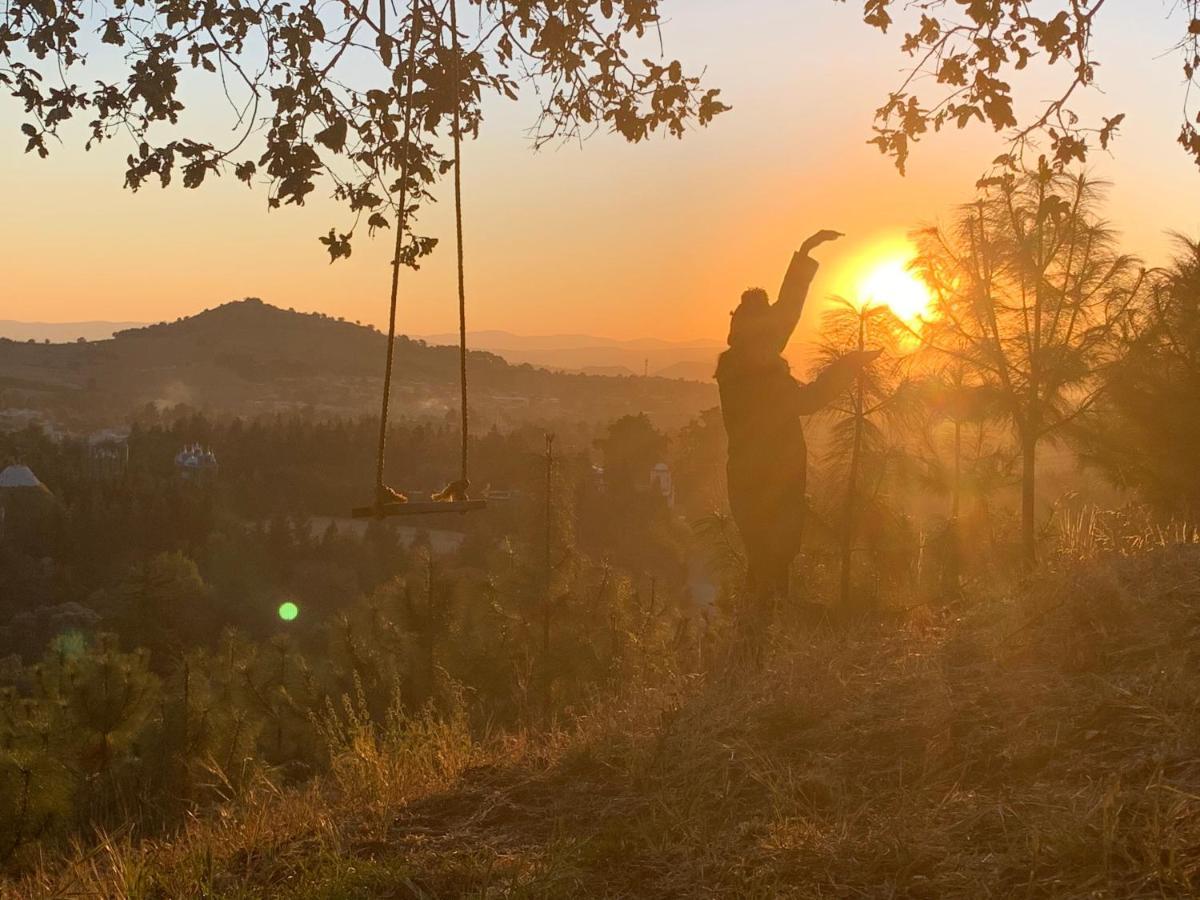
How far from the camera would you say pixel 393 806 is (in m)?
5.02

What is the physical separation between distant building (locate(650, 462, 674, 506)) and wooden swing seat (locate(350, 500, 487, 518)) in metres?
82.3

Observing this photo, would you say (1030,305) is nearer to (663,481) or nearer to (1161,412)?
(1161,412)

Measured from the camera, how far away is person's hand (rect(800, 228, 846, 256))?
28.7 ft

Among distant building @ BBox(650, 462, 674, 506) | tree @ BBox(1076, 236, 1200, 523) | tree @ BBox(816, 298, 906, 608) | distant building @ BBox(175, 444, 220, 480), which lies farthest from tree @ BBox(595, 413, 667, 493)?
tree @ BBox(816, 298, 906, 608)

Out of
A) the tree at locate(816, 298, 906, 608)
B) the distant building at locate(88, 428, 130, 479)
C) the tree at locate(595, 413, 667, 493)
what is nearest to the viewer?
the tree at locate(816, 298, 906, 608)

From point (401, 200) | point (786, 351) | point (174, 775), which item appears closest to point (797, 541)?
point (786, 351)

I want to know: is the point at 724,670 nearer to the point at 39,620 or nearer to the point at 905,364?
the point at 905,364

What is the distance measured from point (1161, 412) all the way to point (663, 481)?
7737 centimetres

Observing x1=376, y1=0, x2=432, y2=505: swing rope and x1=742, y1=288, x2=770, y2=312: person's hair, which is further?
x1=742, y1=288, x2=770, y2=312: person's hair

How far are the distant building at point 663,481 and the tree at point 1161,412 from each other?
67.1 meters

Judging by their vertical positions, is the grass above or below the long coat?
below

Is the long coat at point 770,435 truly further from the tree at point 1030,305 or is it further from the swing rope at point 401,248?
the tree at point 1030,305

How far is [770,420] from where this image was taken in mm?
8469

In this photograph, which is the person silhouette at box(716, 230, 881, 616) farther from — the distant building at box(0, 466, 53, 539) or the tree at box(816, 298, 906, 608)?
the distant building at box(0, 466, 53, 539)
